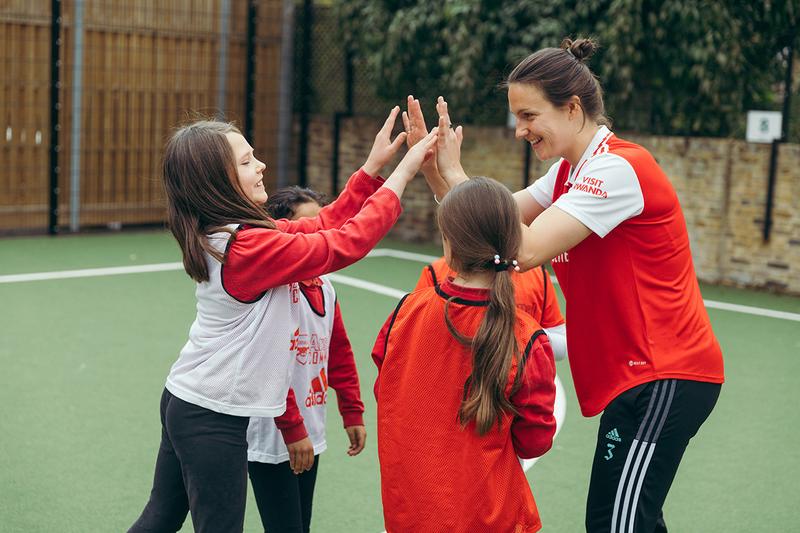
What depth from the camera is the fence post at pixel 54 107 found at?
37.0 ft

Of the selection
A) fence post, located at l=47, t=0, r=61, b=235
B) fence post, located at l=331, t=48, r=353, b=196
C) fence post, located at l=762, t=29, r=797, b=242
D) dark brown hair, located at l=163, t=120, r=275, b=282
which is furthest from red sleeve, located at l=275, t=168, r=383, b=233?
fence post, located at l=331, t=48, r=353, b=196

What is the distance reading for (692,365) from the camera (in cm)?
298

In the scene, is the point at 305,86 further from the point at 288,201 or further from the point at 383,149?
the point at 383,149

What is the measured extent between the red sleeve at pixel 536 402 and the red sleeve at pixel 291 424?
2.24 ft

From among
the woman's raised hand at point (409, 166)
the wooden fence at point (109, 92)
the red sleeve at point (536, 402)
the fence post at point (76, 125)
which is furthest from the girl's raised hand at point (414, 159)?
the fence post at point (76, 125)

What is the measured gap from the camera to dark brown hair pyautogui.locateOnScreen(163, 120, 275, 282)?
9.64ft

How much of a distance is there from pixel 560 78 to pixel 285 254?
0.91 meters

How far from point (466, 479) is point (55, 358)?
14.9 ft

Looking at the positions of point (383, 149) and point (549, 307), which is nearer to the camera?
point (383, 149)

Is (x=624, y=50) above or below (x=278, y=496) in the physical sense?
above

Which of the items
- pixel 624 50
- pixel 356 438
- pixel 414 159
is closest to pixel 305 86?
pixel 624 50

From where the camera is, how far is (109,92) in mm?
11820

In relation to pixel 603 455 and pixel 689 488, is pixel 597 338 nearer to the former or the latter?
pixel 603 455

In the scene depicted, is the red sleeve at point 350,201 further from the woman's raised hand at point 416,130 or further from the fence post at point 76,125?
the fence post at point 76,125
